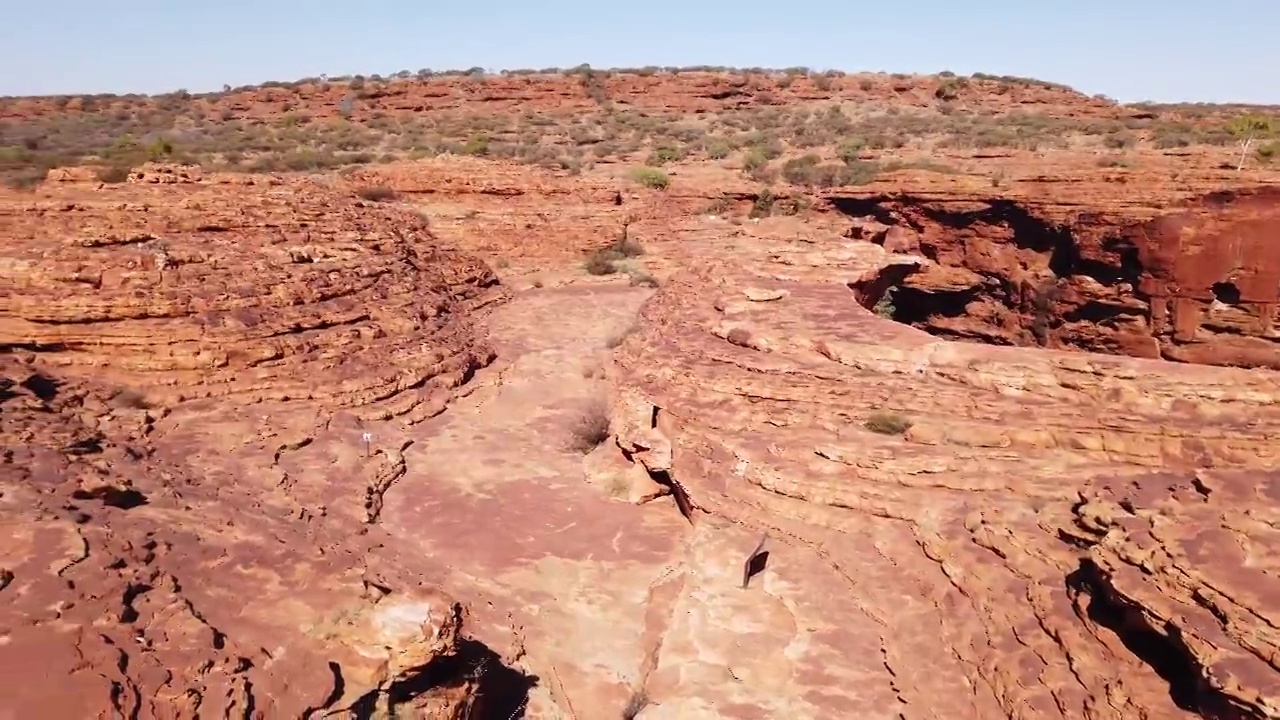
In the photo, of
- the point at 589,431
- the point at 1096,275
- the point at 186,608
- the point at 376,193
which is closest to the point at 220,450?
the point at 186,608

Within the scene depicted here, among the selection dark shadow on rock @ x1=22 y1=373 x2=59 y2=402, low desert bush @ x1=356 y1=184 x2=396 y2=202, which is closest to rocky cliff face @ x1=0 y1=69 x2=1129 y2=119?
low desert bush @ x1=356 y1=184 x2=396 y2=202

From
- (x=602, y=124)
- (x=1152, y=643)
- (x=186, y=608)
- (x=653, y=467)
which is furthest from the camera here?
(x=602, y=124)

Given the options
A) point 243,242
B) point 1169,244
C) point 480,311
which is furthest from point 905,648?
point 480,311

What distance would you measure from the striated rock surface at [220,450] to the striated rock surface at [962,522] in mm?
2888

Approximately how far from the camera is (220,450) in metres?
11.2

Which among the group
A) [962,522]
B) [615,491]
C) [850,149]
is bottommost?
[615,491]

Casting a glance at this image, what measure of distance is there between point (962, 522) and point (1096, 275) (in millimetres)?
10380

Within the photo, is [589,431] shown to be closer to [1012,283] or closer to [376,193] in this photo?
[1012,283]

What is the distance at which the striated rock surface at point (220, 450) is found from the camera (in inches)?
231

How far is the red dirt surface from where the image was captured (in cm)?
601

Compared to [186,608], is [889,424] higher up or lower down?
higher up

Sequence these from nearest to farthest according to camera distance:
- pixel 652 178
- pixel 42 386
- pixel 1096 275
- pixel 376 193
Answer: pixel 42 386
pixel 1096 275
pixel 376 193
pixel 652 178

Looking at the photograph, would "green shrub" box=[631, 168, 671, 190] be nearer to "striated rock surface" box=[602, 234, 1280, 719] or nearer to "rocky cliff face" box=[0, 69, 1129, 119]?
"striated rock surface" box=[602, 234, 1280, 719]

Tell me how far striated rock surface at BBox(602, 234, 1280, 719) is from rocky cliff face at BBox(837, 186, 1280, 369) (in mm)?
5525
